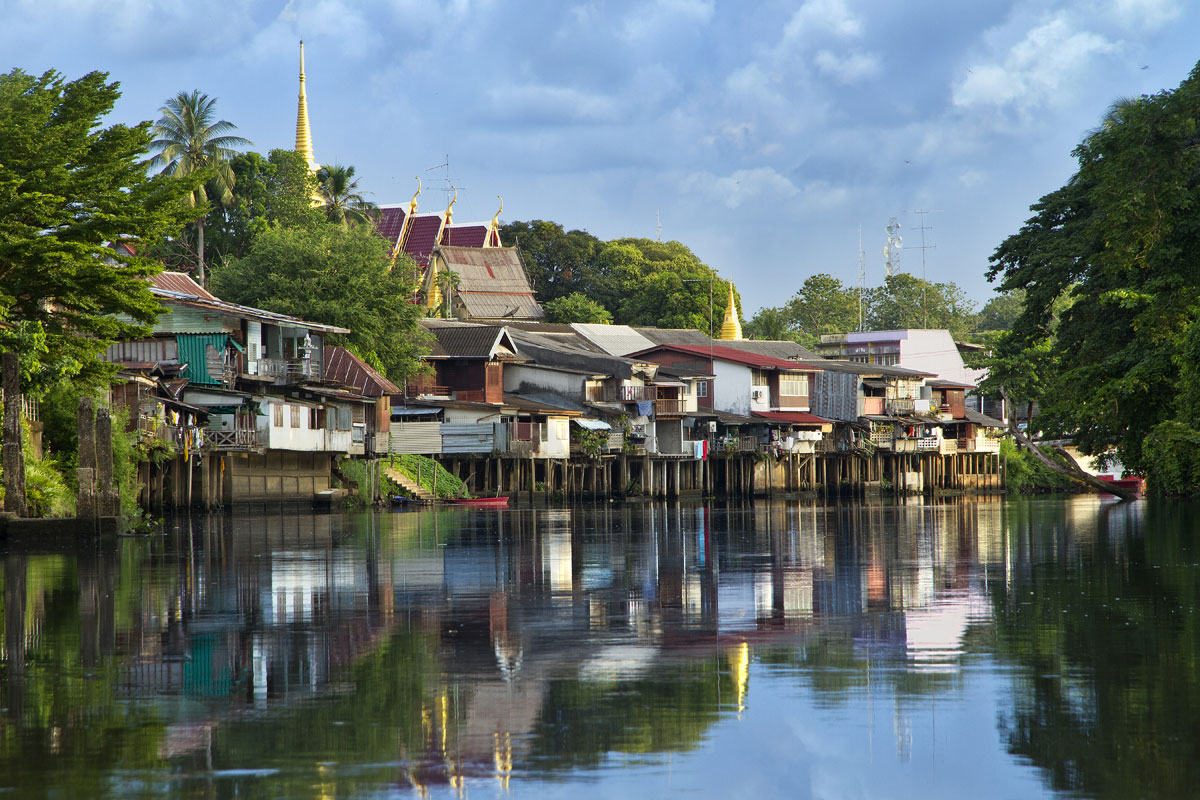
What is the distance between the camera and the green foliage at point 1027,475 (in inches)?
3531

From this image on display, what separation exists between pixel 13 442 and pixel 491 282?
68977 millimetres

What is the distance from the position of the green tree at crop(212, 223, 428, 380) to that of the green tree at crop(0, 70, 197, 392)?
90.4 ft

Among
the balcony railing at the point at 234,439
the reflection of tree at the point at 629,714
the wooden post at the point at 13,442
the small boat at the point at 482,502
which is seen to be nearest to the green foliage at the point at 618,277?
the small boat at the point at 482,502

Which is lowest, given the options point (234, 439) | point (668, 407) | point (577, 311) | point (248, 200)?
point (234, 439)

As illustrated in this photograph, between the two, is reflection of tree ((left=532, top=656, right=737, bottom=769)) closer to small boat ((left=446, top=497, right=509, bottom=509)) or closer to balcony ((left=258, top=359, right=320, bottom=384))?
balcony ((left=258, top=359, right=320, bottom=384))

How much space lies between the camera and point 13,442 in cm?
2631

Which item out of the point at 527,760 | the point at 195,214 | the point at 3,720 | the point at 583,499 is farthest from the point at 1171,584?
the point at 583,499

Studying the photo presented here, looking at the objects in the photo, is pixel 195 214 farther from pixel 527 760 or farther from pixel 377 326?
pixel 377 326

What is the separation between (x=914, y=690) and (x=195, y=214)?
23.6 m

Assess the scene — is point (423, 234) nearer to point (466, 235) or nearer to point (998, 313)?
point (466, 235)

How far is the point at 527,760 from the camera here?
759cm

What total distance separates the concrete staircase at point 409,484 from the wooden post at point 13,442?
30.9 meters

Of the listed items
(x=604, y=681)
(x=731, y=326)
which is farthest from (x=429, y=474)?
(x=604, y=681)

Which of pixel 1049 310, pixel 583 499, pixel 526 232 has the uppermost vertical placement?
pixel 526 232
